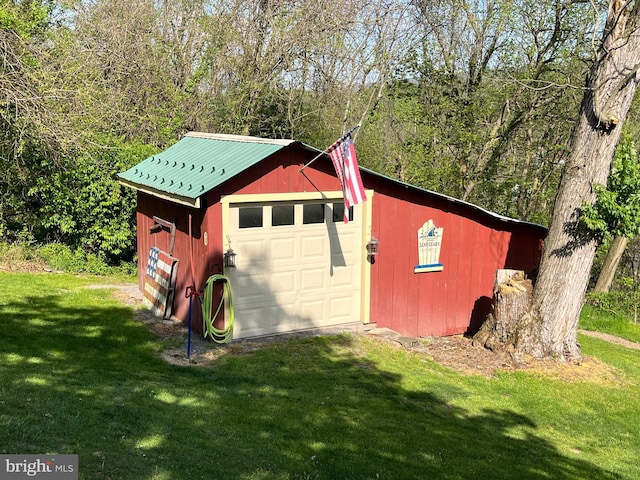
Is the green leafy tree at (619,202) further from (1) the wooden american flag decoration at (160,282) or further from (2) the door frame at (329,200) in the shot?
(1) the wooden american flag decoration at (160,282)

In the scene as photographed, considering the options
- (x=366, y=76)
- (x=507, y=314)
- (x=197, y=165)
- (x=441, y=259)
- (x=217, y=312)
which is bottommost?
(x=507, y=314)

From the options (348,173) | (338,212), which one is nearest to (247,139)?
(338,212)

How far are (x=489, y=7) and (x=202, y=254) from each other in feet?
42.7

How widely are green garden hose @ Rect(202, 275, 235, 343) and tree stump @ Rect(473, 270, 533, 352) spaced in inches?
163

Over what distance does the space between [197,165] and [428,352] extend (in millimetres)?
4803

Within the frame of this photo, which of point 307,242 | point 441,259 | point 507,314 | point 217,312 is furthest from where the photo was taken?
point 441,259

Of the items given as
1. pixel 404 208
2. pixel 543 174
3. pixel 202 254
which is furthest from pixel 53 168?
pixel 543 174

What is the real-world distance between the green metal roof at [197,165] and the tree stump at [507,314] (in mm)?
4258

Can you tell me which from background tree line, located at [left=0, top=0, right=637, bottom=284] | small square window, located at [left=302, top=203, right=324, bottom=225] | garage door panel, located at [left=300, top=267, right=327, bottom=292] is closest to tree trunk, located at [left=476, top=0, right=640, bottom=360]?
garage door panel, located at [left=300, top=267, right=327, bottom=292]

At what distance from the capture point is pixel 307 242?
35.7 feet

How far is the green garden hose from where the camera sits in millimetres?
9883

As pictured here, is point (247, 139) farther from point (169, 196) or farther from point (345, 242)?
point (345, 242)

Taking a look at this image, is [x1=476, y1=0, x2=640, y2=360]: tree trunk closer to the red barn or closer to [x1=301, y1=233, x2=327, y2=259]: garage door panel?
the red barn

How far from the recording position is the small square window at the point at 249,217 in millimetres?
10203
